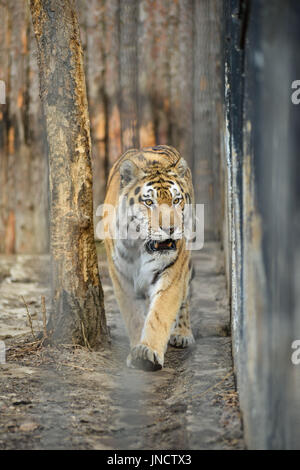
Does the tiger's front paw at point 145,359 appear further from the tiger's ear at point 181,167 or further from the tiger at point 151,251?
the tiger's ear at point 181,167

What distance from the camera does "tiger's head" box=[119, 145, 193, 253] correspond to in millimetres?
3779

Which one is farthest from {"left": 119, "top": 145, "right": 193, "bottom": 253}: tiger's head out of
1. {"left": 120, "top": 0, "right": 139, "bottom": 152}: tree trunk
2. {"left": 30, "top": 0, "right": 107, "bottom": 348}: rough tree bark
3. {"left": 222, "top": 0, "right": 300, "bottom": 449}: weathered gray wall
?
{"left": 120, "top": 0, "right": 139, "bottom": 152}: tree trunk

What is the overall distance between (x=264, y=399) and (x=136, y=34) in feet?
18.2

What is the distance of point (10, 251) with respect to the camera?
6930 mm

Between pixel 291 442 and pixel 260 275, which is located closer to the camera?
pixel 291 442

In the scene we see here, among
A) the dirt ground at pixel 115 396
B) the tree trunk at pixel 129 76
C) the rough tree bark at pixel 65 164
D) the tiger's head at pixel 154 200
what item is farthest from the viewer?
the tree trunk at pixel 129 76

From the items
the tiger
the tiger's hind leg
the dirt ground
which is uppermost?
the tiger

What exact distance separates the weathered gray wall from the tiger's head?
5.53ft

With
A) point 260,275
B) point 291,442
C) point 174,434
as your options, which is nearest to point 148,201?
point 174,434

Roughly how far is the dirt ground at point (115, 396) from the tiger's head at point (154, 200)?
74 cm

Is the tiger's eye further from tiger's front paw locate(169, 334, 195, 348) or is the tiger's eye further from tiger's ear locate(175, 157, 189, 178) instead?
tiger's front paw locate(169, 334, 195, 348)

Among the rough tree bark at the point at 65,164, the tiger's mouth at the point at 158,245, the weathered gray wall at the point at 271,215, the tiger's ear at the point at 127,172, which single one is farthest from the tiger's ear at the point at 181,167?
the weathered gray wall at the point at 271,215

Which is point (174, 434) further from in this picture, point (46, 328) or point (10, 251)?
point (10, 251)

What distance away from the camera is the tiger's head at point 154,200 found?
3.78 metres
